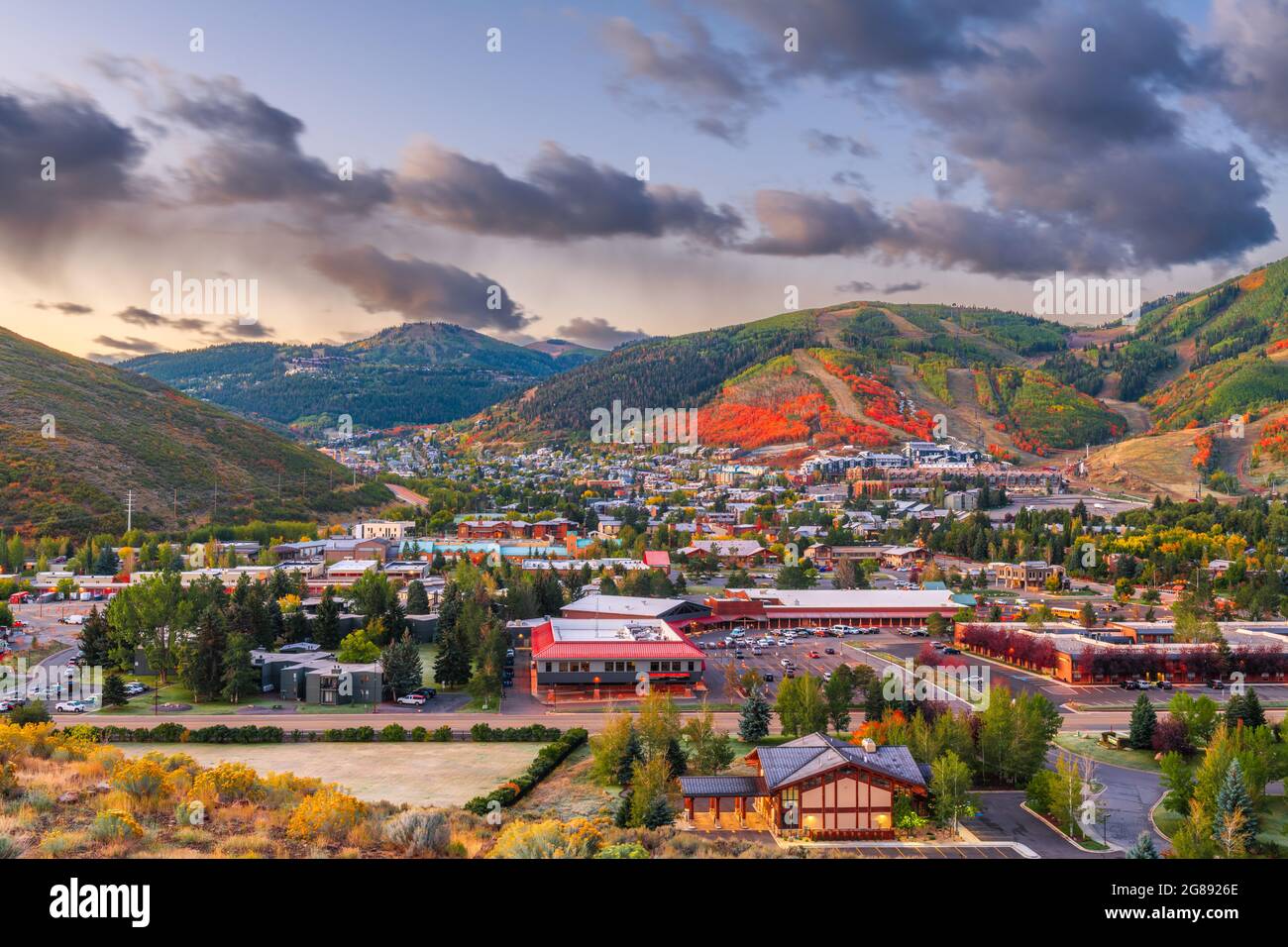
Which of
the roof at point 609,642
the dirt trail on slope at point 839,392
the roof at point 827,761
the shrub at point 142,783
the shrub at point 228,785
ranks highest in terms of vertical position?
the dirt trail on slope at point 839,392

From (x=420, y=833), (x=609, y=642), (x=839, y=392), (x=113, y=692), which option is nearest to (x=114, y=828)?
(x=420, y=833)

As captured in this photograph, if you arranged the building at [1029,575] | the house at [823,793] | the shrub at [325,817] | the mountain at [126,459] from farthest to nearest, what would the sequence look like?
the mountain at [126,459], the building at [1029,575], the house at [823,793], the shrub at [325,817]

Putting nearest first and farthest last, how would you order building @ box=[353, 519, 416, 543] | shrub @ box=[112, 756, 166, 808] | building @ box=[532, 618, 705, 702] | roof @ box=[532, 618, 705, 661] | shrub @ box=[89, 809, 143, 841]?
1. shrub @ box=[89, 809, 143, 841]
2. shrub @ box=[112, 756, 166, 808]
3. building @ box=[532, 618, 705, 702]
4. roof @ box=[532, 618, 705, 661]
5. building @ box=[353, 519, 416, 543]

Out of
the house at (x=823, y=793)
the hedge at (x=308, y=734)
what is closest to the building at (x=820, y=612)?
the hedge at (x=308, y=734)

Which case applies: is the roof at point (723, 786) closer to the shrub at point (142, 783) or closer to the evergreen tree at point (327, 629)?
the shrub at point (142, 783)

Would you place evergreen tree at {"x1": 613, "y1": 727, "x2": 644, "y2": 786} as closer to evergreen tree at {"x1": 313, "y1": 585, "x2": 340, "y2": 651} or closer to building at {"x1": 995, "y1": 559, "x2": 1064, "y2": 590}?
evergreen tree at {"x1": 313, "y1": 585, "x2": 340, "y2": 651}

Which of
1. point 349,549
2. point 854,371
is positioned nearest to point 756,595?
point 349,549

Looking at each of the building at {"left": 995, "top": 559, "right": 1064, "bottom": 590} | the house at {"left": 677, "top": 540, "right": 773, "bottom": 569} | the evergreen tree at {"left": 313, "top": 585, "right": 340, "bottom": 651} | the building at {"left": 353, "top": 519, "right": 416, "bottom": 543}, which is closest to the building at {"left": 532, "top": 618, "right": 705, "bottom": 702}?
the evergreen tree at {"left": 313, "top": 585, "right": 340, "bottom": 651}
